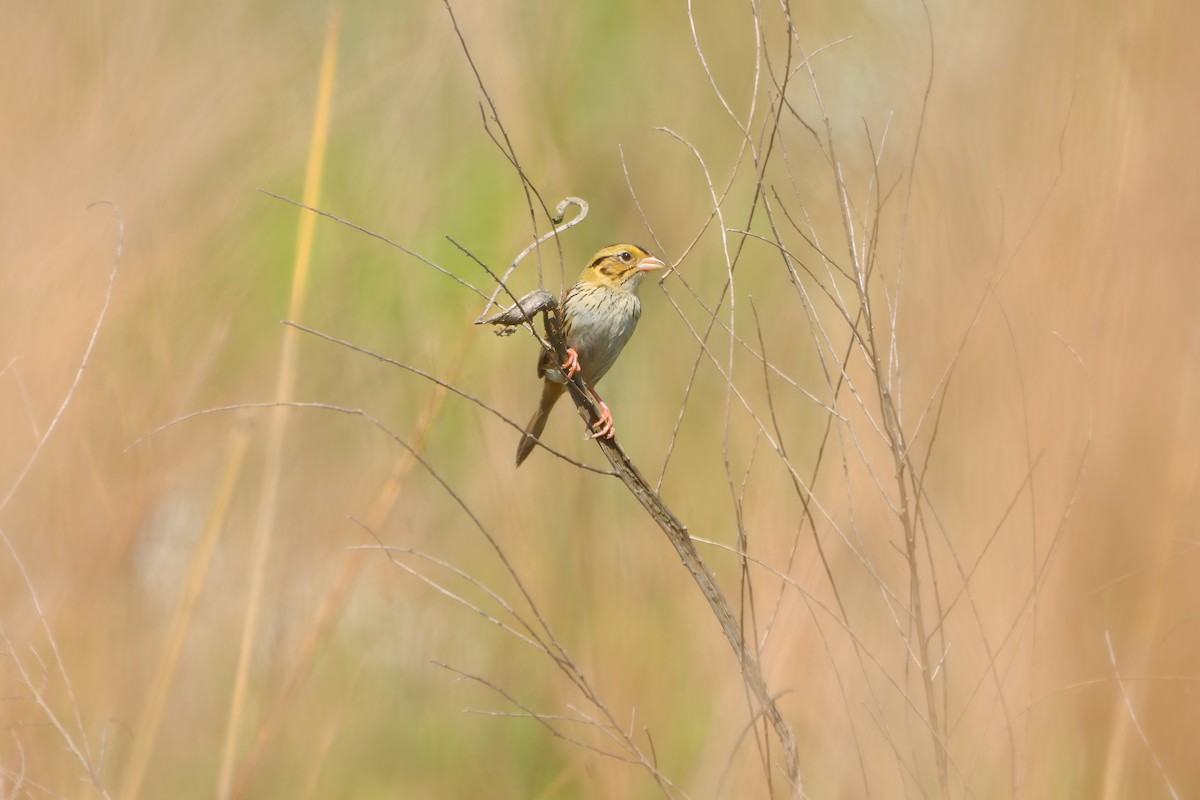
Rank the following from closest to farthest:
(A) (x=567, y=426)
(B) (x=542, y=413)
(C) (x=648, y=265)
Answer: (A) (x=567, y=426)
(B) (x=542, y=413)
(C) (x=648, y=265)

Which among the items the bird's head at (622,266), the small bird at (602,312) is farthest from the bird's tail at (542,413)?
the bird's head at (622,266)

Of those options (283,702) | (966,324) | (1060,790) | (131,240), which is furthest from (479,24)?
(1060,790)

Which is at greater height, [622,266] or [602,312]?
[622,266]

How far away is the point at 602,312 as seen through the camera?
2.84 metres

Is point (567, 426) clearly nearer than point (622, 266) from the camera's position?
Yes

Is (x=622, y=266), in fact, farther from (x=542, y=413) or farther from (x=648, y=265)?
(x=542, y=413)

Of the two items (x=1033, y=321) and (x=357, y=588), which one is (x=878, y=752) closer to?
(x=1033, y=321)

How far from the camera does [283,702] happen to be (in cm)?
219

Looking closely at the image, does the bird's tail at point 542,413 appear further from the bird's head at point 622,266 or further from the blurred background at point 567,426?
the bird's head at point 622,266

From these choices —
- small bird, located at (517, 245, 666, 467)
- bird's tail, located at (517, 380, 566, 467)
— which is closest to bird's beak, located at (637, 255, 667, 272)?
small bird, located at (517, 245, 666, 467)

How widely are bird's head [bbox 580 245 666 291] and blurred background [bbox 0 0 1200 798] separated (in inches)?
4.5

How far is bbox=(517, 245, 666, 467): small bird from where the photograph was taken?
2834 millimetres

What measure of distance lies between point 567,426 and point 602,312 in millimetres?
341

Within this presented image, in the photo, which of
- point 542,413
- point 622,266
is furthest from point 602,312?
point 542,413
